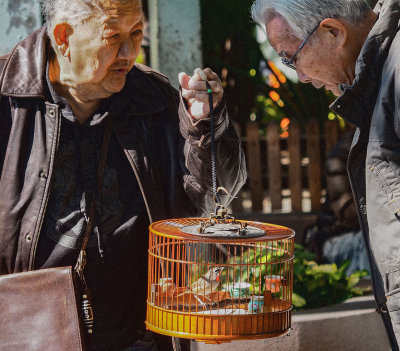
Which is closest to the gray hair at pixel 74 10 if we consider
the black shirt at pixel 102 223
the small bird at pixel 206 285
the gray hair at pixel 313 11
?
the black shirt at pixel 102 223

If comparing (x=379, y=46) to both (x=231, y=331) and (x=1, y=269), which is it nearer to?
(x=231, y=331)

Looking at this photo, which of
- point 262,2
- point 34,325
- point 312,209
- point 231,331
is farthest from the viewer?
point 312,209

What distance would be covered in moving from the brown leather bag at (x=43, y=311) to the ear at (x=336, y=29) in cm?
130

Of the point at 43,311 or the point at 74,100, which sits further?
the point at 74,100

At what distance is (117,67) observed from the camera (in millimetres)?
2922

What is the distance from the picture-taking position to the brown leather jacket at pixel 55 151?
9.43ft

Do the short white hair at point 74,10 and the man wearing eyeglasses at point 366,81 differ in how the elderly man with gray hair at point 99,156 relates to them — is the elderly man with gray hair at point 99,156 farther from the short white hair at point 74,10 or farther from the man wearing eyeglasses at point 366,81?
the man wearing eyeglasses at point 366,81

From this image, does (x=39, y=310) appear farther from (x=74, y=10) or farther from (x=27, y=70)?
(x=74, y=10)

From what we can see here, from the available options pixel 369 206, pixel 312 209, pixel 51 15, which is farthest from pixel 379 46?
pixel 312 209

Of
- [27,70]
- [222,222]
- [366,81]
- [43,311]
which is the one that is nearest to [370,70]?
[366,81]

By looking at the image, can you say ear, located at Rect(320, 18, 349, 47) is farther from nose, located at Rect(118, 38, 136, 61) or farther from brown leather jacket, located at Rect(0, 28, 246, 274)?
nose, located at Rect(118, 38, 136, 61)

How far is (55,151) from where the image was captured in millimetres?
2920

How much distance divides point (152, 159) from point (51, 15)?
0.69 meters

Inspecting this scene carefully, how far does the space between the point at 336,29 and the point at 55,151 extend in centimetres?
116
